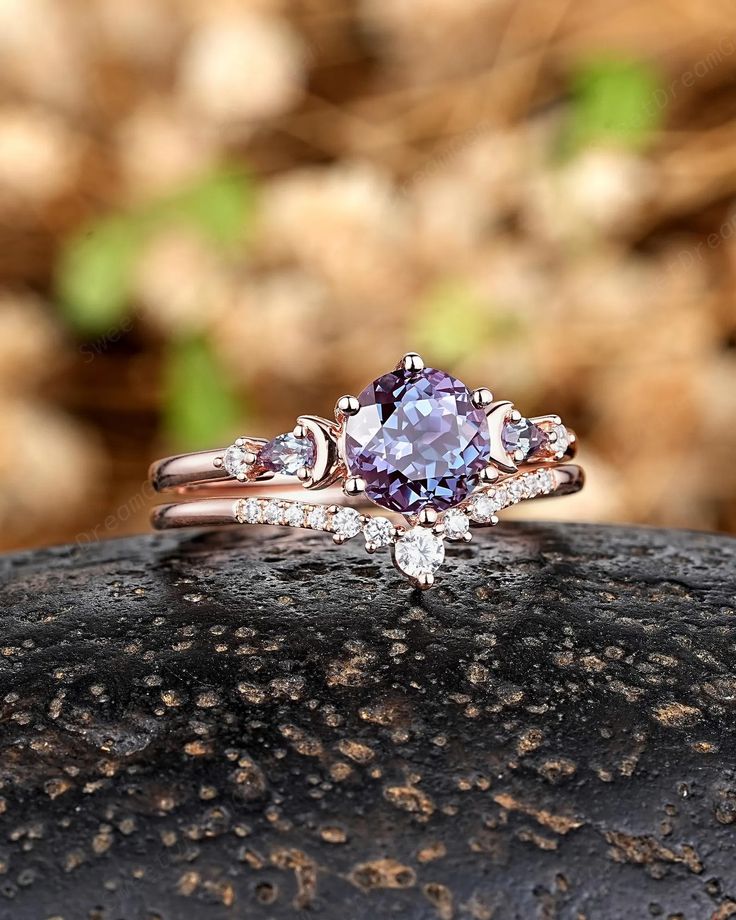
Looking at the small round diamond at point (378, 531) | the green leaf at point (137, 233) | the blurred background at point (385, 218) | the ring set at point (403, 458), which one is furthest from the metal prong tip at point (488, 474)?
the green leaf at point (137, 233)

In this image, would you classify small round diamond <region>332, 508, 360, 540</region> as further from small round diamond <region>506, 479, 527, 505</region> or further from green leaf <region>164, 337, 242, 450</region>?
green leaf <region>164, 337, 242, 450</region>

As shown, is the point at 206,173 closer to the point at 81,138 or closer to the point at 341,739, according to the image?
the point at 81,138

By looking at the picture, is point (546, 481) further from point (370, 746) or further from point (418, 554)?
point (370, 746)

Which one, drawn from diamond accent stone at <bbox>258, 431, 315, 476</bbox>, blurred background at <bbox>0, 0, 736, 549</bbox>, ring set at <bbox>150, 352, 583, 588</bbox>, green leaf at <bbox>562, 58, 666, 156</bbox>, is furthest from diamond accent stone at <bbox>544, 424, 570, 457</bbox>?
green leaf at <bbox>562, 58, 666, 156</bbox>

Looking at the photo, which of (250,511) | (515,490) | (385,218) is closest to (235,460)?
(250,511)

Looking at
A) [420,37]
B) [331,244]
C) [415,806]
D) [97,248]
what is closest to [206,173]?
[97,248]

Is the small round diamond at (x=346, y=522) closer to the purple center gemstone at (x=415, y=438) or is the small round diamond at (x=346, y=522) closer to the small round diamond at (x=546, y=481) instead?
the purple center gemstone at (x=415, y=438)
